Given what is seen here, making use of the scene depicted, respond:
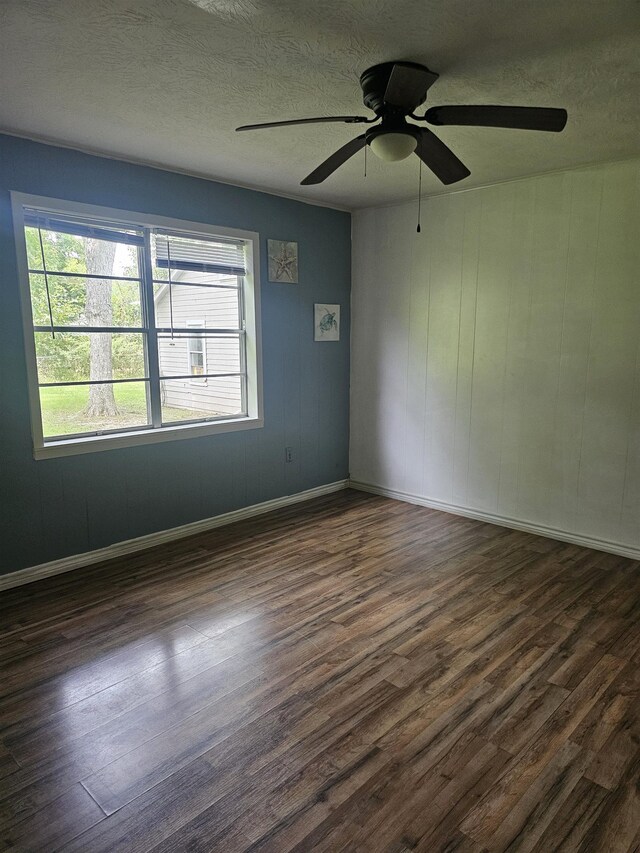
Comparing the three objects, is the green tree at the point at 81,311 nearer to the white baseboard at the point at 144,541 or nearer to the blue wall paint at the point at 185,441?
the blue wall paint at the point at 185,441

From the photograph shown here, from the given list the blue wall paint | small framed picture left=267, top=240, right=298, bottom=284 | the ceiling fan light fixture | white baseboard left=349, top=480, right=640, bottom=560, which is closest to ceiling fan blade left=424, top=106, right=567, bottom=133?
the ceiling fan light fixture

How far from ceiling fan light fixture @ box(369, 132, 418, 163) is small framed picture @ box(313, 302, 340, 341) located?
2.53 m

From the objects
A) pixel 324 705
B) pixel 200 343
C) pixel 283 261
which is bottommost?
pixel 324 705

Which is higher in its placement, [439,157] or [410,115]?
[410,115]

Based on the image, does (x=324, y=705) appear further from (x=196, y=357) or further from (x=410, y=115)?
(x=196, y=357)

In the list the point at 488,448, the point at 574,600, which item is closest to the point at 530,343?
the point at 488,448

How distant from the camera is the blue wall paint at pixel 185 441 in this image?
314cm

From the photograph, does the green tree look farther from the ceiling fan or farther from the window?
the ceiling fan

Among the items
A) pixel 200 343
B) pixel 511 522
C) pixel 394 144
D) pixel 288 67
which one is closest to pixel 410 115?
pixel 394 144

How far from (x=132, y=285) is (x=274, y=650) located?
257cm

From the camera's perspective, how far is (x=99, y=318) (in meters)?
3.51

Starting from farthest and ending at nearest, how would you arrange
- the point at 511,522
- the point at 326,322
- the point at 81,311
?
the point at 326,322 → the point at 511,522 → the point at 81,311

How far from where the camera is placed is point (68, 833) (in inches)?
63.8

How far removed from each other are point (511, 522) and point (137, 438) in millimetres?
2919
